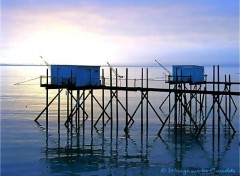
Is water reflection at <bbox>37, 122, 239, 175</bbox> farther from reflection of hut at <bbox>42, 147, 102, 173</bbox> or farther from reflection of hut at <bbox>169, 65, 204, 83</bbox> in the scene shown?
reflection of hut at <bbox>169, 65, 204, 83</bbox>

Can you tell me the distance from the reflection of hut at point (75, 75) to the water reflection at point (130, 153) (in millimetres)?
4076

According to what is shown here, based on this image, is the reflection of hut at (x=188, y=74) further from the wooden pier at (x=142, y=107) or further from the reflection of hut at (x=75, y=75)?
the reflection of hut at (x=75, y=75)

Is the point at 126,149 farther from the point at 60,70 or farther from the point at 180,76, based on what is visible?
the point at 180,76

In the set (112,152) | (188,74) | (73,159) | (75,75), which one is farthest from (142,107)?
(73,159)

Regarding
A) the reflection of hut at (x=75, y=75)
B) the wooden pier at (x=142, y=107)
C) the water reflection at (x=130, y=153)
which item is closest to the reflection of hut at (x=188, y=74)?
the wooden pier at (x=142, y=107)

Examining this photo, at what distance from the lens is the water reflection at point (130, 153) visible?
22.8 meters

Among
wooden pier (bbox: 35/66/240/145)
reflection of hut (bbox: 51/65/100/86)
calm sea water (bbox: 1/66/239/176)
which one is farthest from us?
reflection of hut (bbox: 51/65/100/86)

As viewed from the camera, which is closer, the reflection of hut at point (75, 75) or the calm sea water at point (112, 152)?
the calm sea water at point (112, 152)

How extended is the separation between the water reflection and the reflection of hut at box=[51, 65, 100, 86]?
408 cm

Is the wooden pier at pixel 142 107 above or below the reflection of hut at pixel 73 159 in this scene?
above

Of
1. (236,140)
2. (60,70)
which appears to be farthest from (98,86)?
(236,140)

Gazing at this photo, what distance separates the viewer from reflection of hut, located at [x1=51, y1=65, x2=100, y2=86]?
34469 millimetres

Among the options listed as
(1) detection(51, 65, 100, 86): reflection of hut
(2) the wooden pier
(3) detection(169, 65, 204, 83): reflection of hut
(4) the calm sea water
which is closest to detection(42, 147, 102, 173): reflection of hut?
(4) the calm sea water

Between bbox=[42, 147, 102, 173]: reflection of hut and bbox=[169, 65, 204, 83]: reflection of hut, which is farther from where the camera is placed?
bbox=[169, 65, 204, 83]: reflection of hut
